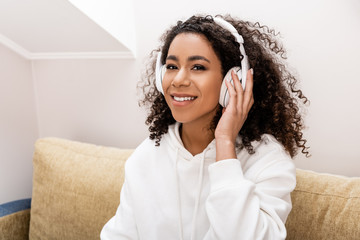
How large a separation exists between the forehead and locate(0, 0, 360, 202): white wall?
1.52 ft

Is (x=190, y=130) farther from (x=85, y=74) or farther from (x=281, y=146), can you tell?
(x=85, y=74)

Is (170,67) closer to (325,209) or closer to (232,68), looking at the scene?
(232,68)

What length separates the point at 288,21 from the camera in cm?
131

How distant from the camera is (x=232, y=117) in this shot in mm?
953

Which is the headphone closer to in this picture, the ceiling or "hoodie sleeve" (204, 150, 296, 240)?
"hoodie sleeve" (204, 150, 296, 240)

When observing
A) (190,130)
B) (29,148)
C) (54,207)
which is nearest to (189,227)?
(190,130)

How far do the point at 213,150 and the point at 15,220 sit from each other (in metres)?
1.11

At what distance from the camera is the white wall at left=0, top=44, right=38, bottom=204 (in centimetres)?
Result: 191

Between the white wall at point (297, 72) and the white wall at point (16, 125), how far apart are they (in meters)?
0.02

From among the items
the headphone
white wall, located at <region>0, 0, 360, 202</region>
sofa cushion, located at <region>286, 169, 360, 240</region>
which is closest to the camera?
the headphone

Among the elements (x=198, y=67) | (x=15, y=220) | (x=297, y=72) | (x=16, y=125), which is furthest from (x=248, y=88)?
(x=16, y=125)

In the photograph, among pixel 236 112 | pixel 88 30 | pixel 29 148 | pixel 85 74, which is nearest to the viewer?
pixel 236 112

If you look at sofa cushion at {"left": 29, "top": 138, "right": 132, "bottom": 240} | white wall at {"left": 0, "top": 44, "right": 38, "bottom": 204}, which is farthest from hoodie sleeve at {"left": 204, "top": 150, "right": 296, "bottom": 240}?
white wall at {"left": 0, "top": 44, "right": 38, "bottom": 204}

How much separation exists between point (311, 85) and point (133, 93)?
2.71 ft
